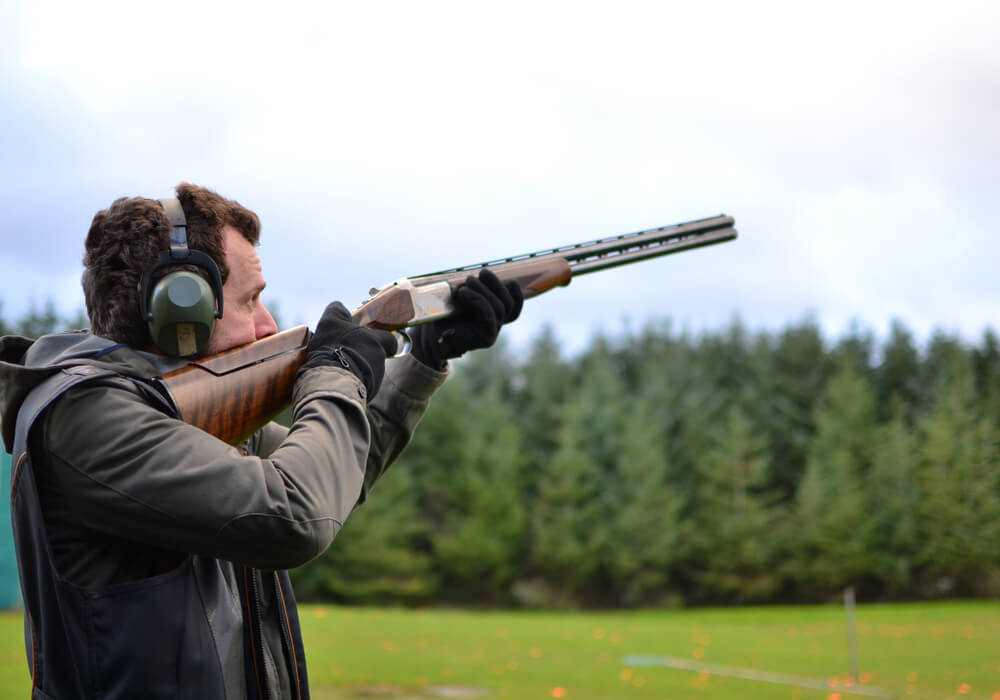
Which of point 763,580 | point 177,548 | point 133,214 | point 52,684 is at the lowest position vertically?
point 763,580

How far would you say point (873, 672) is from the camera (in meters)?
15.1

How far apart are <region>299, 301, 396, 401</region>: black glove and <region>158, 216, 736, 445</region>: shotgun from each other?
3.2 inches

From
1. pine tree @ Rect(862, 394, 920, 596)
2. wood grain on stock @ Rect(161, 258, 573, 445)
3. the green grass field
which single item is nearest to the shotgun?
wood grain on stock @ Rect(161, 258, 573, 445)

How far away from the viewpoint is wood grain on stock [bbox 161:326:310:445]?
2.18 meters

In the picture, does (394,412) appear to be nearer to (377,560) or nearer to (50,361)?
(50,361)

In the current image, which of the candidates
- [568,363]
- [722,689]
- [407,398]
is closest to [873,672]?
[722,689]

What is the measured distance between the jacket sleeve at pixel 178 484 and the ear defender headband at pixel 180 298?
228 mm

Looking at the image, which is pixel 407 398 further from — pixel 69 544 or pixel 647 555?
pixel 647 555

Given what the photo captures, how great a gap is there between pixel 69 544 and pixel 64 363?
1.24 feet

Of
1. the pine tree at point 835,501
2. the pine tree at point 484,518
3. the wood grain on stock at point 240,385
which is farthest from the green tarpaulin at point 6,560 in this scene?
the pine tree at point 835,501

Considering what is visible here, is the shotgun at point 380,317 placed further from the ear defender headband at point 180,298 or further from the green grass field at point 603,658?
the green grass field at point 603,658

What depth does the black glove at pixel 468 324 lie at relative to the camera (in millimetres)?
3309

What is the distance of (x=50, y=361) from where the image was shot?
1980 mm

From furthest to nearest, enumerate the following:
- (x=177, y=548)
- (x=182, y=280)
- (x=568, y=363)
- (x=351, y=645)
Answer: (x=568, y=363), (x=351, y=645), (x=182, y=280), (x=177, y=548)
